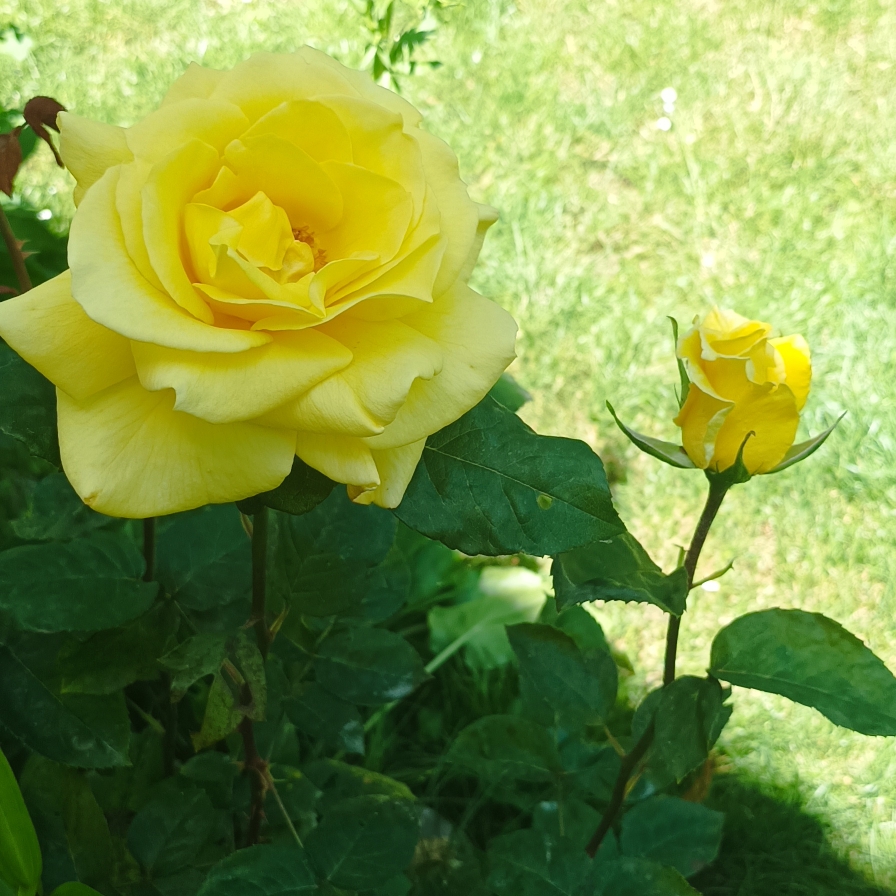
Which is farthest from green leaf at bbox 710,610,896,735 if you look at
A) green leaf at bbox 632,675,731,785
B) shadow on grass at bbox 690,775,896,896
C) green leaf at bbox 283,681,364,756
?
shadow on grass at bbox 690,775,896,896

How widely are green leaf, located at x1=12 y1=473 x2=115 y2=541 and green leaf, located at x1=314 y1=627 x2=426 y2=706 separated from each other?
28 centimetres

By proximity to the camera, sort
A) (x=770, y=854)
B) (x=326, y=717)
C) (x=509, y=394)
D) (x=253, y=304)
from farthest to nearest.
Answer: (x=770, y=854), (x=509, y=394), (x=326, y=717), (x=253, y=304)

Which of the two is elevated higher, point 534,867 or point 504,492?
point 504,492

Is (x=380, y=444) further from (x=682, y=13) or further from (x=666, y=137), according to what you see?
(x=682, y=13)

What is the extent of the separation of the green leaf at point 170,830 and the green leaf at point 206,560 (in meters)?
0.21

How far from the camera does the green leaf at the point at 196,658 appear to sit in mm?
665

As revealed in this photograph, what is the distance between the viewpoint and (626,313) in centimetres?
219

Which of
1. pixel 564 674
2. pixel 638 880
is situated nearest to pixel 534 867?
pixel 638 880

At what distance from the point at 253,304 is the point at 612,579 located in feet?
1.24

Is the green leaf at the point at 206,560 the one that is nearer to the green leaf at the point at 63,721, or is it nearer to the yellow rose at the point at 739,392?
the green leaf at the point at 63,721

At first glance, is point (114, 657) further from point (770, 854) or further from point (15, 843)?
point (770, 854)

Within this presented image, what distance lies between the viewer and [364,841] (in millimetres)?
792

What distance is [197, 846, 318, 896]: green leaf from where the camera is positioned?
2.35 feet

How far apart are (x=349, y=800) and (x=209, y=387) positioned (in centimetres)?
51
